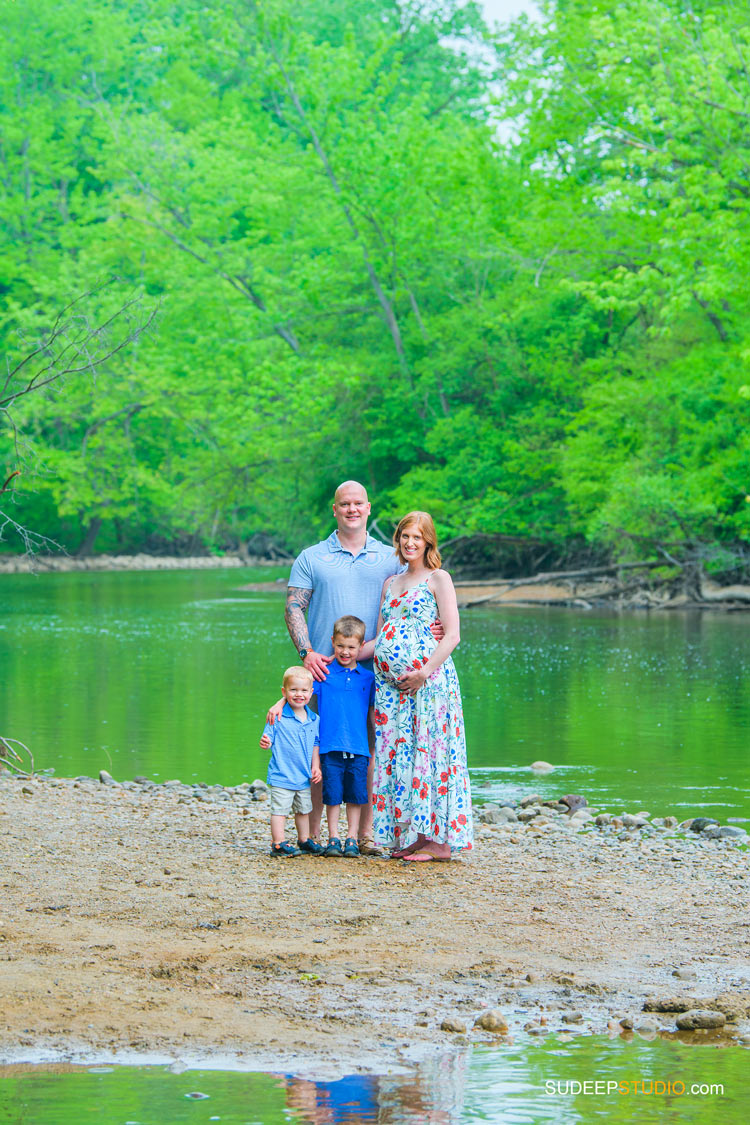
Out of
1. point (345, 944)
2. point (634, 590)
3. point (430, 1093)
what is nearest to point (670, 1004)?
point (430, 1093)

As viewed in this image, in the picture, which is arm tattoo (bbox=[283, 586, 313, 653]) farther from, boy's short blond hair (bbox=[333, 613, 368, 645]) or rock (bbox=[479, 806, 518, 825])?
rock (bbox=[479, 806, 518, 825])

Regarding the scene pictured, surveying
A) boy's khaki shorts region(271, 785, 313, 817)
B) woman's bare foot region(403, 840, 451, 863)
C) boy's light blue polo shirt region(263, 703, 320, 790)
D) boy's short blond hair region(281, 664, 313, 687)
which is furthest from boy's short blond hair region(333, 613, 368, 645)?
woman's bare foot region(403, 840, 451, 863)

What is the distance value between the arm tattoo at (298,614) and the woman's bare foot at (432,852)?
1139 mm

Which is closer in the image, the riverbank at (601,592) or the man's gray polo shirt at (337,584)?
the man's gray polo shirt at (337,584)

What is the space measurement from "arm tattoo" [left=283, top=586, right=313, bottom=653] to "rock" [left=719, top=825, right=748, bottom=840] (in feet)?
9.47

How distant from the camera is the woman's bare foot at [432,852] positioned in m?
7.13

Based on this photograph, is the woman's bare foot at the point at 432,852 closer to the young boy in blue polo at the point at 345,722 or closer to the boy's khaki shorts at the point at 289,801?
the young boy in blue polo at the point at 345,722

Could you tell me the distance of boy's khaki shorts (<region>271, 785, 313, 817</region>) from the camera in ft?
23.2

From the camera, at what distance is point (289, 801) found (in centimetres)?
716

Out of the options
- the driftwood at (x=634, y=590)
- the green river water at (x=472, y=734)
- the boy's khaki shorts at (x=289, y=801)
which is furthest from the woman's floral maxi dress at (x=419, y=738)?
the driftwood at (x=634, y=590)

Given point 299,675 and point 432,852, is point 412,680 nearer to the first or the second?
point 299,675

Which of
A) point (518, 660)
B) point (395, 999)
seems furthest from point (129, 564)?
point (395, 999)

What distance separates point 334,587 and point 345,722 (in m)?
0.67

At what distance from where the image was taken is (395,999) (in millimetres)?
4852
